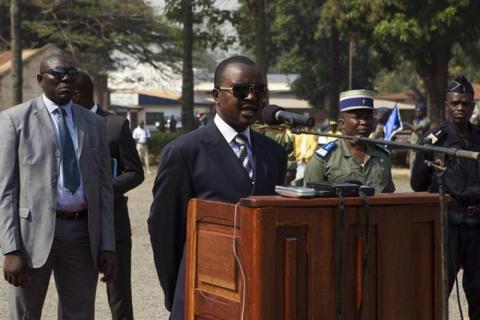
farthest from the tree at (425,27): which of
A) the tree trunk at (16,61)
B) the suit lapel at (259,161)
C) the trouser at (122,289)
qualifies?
the suit lapel at (259,161)

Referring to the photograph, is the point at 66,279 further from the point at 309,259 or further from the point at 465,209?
the point at 465,209

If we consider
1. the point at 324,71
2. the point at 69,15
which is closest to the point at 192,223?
the point at 69,15

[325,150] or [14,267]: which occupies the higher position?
[325,150]

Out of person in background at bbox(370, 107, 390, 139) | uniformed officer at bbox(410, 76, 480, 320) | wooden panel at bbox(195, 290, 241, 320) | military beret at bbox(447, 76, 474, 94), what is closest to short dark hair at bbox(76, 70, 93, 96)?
uniformed officer at bbox(410, 76, 480, 320)

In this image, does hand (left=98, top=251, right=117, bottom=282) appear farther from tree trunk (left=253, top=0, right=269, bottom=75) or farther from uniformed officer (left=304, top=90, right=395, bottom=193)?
tree trunk (left=253, top=0, right=269, bottom=75)

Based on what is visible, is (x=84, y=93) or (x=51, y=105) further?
(x=84, y=93)

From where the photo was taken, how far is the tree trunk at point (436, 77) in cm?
3278

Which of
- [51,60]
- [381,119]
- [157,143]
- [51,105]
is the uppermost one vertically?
[381,119]

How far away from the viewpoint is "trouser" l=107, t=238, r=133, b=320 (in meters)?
7.44

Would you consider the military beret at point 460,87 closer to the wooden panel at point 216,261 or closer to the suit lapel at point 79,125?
the suit lapel at point 79,125

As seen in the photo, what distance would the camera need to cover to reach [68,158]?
5805mm

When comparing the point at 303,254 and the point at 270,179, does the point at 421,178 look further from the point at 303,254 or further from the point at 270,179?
the point at 303,254

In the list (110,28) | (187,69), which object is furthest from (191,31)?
(110,28)

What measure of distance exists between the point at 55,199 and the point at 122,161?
5.90 ft
